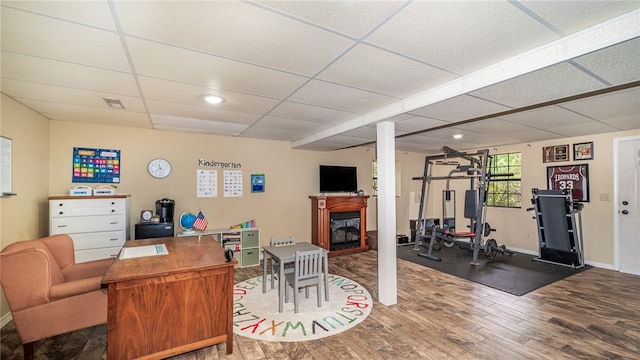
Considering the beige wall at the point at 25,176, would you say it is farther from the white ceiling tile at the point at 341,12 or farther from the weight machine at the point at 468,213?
the weight machine at the point at 468,213

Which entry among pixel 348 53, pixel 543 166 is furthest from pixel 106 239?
pixel 543 166

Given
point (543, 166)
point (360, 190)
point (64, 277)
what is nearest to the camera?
point (64, 277)

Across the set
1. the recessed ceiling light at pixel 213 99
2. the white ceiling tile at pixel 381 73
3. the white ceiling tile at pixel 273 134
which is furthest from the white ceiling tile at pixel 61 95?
the white ceiling tile at pixel 381 73

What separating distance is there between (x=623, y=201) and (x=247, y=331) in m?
6.23

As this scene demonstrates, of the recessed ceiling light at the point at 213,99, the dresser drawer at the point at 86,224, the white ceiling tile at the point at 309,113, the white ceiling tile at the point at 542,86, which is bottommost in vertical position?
the dresser drawer at the point at 86,224

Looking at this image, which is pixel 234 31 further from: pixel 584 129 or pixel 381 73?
pixel 584 129

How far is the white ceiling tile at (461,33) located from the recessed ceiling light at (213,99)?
179cm

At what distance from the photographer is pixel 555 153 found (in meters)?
5.51

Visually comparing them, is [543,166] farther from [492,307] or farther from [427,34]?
[427,34]

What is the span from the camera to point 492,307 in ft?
10.9

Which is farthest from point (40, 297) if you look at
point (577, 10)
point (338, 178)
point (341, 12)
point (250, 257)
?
point (338, 178)

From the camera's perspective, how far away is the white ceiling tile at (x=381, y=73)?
202 centimetres

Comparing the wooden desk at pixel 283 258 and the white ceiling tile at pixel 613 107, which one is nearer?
the white ceiling tile at pixel 613 107

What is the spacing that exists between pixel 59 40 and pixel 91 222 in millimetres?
2701
